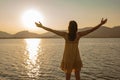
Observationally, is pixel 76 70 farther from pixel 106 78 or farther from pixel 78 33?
pixel 106 78

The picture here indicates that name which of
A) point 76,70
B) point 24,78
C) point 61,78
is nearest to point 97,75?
point 61,78

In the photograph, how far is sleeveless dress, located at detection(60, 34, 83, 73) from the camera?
340 inches

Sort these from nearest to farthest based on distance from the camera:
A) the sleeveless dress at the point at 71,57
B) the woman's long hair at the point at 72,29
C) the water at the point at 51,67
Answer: the woman's long hair at the point at 72,29 < the sleeveless dress at the point at 71,57 < the water at the point at 51,67

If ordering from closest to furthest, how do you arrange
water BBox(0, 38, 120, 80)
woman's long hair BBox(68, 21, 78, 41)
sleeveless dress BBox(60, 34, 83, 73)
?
woman's long hair BBox(68, 21, 78, 41) < sleeveless dress BBox(60, 34, 83, 73) < water BBox(0, 38, 120, 80)

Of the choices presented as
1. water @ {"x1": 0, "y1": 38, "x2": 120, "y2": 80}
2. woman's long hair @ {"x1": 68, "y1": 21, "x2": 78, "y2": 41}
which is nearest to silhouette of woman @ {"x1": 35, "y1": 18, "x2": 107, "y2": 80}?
woman's long hair @ {"x1": 68, "y1": 21, "x2": 78, "y2": 41}

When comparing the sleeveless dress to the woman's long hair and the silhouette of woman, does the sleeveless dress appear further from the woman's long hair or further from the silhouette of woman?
the woman's long hair

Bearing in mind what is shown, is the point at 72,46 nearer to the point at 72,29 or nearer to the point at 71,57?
the point at 71,57

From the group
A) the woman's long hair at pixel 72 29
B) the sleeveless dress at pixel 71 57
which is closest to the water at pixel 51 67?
the sleeveless dress at pixel 71 57

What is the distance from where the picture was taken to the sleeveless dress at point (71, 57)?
864 cm

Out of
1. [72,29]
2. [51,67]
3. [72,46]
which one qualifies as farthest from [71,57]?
[51,67]

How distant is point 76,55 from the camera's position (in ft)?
28.7

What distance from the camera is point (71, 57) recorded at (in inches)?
345

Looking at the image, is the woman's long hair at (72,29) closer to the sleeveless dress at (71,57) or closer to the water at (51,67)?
the sleeveless dress at (71,57)

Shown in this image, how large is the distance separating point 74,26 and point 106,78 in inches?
865
